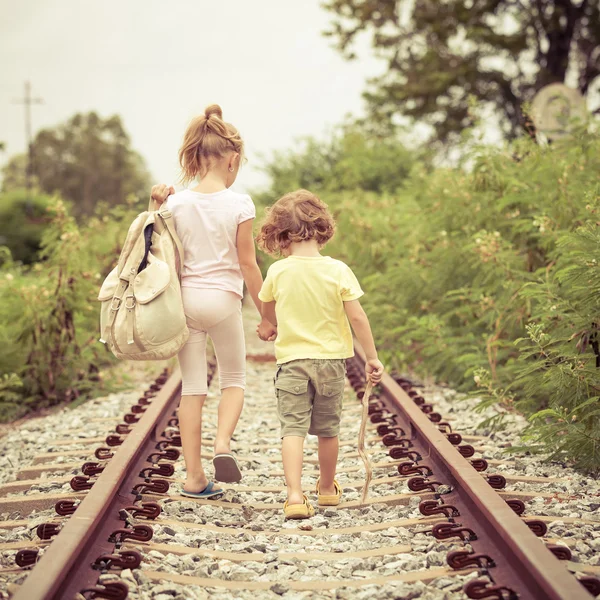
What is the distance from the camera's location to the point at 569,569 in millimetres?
2951


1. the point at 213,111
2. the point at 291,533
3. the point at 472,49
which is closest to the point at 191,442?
the point at 291,533

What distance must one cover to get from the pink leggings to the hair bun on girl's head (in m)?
0.89

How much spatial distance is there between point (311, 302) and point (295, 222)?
0.39 meters

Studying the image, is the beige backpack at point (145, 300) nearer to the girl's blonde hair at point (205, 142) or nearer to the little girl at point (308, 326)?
the girl's blonde hair at point (205, 142)

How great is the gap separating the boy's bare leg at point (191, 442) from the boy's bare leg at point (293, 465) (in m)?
0.52

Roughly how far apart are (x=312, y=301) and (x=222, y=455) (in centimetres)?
91

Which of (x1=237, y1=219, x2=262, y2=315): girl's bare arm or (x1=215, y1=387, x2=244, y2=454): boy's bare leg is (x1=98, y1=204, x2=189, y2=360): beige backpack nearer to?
(x1=237, y1=219, x2=262, y2=315): girl's bare arm

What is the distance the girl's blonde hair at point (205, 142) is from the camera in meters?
4.19

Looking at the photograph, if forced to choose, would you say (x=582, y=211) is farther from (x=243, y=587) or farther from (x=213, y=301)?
(x=243, y=587)

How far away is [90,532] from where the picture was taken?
324cm

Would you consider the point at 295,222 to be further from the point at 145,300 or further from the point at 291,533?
the point at 291,533

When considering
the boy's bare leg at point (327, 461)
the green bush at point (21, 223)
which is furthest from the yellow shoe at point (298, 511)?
the green bush at point (21, 223)

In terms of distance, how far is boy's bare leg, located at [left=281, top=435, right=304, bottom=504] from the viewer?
3938mm

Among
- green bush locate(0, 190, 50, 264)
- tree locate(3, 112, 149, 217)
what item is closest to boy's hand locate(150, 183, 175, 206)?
green bush locate(0, 190, 50, 264)
